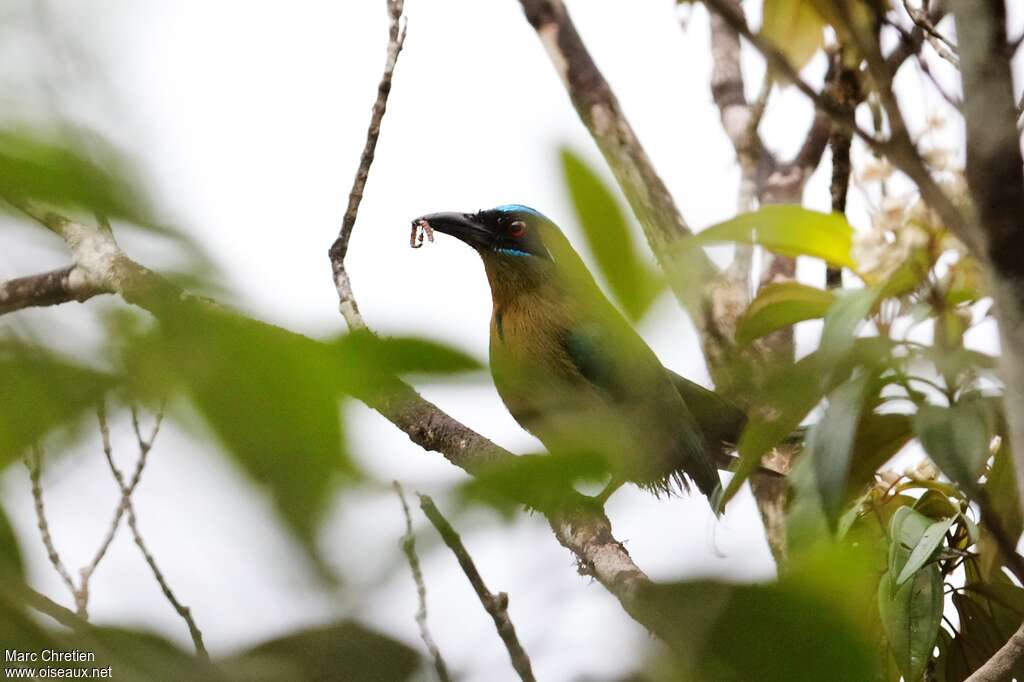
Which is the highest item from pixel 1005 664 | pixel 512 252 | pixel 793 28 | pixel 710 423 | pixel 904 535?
pixel 512 252

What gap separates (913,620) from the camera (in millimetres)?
1783

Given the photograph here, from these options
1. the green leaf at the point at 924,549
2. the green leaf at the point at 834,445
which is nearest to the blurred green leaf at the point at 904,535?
the green leaf at the point at 924,549

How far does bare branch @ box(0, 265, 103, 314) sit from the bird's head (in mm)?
2905

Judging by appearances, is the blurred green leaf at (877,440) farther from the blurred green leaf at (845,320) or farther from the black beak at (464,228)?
the black beak at (464,228)

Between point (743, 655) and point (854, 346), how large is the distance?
2.52ft

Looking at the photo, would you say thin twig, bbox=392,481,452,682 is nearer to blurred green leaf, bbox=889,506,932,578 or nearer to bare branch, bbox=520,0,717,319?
blurred green leaf, bbox=889,506,932,578

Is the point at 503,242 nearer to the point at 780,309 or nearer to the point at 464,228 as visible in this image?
the point at 464,228

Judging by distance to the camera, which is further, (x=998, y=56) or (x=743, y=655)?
(x=998, y=56)

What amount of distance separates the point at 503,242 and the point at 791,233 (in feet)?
8.51

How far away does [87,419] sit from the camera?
17.4 inches

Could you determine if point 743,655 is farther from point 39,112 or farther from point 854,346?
point 854,346

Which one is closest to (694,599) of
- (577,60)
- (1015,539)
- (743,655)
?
(743,655)

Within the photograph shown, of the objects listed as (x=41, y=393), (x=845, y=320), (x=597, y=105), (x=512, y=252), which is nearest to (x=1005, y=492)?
(x=845, y=320)

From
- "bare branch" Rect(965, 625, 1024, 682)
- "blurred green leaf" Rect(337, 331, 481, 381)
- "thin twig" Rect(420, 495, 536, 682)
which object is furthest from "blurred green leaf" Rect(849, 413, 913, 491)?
"blurred green leaf" Rect(337, 331, 481, 381)
